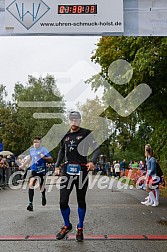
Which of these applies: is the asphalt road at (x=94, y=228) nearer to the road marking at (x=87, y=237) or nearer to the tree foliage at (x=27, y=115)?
the road marking at (x=87, y=237)

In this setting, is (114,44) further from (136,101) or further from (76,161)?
(76,161)

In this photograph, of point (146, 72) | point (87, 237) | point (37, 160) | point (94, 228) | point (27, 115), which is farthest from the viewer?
point (27, 115)

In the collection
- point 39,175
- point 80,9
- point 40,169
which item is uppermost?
point 80,9

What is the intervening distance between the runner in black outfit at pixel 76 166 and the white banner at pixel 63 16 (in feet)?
8.27

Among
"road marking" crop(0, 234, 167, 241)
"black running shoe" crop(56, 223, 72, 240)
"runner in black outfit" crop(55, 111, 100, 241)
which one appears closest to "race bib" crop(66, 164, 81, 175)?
"runner in black outfit" crop(55, 111, 100, 241)

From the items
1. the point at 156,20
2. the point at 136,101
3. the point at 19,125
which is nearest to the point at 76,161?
the point at 156,20

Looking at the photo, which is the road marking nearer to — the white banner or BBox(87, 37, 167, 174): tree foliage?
the white banner

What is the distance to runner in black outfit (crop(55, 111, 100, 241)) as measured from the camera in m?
6.96

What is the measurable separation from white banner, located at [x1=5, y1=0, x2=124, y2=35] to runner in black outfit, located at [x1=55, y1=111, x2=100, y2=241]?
2.52 metres

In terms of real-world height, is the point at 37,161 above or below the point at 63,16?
below

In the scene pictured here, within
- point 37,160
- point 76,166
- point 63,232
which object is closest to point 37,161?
point 37,160

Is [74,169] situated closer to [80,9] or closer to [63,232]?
[63,232]

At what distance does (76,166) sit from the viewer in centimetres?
698

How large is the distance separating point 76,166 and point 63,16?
3.45 metres
